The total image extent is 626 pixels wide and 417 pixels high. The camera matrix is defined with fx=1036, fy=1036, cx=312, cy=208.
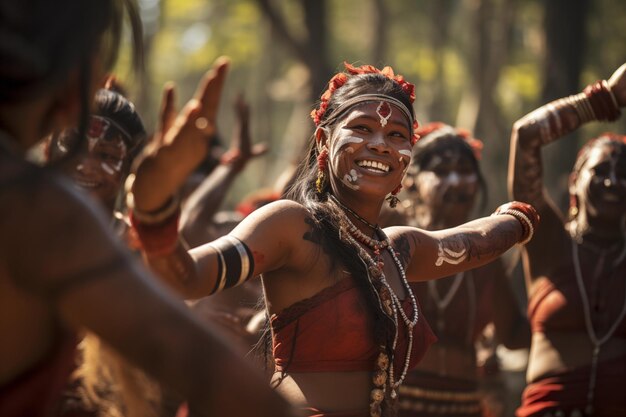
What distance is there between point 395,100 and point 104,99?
61.5 inches

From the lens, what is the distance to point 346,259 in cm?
395

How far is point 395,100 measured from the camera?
4309 mm

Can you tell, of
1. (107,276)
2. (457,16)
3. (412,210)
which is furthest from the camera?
(457,16)

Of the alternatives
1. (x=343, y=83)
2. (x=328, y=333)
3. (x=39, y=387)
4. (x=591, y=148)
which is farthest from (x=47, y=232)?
(x=591, y=148)

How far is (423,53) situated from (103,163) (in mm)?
27027

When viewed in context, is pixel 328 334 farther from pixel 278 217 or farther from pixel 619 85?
pixel 619 85

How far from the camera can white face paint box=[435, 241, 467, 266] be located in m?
4.46

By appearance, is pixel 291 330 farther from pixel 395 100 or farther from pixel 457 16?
pixel 457 16

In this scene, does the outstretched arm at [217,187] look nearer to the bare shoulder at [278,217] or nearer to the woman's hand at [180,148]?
the bare shoulder at [278,217]

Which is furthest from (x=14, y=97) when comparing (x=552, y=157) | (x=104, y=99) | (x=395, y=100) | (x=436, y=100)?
(x=436, y=100)

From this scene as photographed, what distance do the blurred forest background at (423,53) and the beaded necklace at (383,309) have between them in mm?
1512

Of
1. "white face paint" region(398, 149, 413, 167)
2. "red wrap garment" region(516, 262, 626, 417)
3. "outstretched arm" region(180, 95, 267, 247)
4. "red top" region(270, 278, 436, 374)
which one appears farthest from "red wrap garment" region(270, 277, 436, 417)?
"outstretched arm" region(180, 95, 267, 247)

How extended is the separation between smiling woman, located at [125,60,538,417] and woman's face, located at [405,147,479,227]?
2281 mm

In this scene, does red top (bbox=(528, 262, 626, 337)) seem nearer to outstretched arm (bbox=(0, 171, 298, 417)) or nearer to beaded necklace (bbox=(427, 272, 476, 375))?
beaded necklace (bbox=(427, 272, 476, 375))
